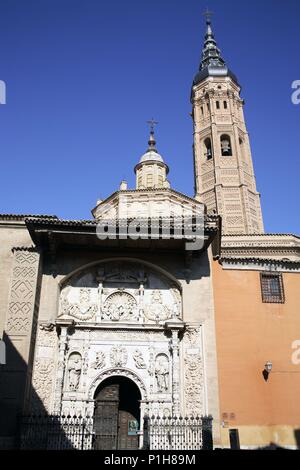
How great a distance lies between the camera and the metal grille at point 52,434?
34.8 feet

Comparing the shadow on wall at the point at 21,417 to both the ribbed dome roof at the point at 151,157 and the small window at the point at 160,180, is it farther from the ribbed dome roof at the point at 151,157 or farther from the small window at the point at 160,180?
the ribbed dome roof at the point at 151,157

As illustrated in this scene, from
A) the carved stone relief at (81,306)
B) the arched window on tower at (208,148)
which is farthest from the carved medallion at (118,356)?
the arched window on tower at (208,148)

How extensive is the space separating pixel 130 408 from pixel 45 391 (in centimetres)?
273

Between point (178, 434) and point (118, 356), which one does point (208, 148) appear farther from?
point (178, 434)

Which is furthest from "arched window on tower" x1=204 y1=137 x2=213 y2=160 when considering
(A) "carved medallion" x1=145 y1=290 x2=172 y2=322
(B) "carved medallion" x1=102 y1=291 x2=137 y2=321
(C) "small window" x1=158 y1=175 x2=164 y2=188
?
(B) "carved medallion" x1=102 y1=291 x2=137 y2=321

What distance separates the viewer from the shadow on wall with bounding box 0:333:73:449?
34.8 ft

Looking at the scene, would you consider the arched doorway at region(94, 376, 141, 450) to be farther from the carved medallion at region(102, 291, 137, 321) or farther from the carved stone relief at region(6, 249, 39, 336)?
the carved stone relief at region(6, 249, 39, 336)

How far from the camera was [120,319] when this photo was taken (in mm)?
13234

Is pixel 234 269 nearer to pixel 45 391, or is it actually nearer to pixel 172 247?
pixel 172 247

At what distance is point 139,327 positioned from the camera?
12969 mm

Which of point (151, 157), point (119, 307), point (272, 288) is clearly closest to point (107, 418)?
point (119, 307)

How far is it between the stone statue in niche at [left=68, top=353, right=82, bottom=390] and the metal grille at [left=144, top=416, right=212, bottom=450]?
8.24ft

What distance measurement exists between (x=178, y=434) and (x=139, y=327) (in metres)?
3.38

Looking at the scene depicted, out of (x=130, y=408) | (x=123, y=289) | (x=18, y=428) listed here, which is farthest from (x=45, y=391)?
(x=123, y=289)
